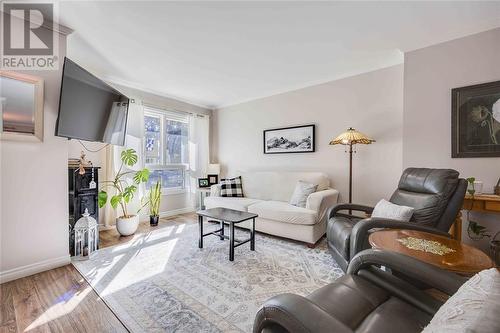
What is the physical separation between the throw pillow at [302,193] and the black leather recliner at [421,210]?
2.99 feet

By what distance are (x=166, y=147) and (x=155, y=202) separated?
1120mm

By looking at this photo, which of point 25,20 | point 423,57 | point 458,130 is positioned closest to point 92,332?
point 25,20

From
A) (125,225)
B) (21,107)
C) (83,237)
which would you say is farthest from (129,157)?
(21,107)

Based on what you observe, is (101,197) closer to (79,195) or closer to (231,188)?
(79,195)

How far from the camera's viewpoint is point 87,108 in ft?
7.80

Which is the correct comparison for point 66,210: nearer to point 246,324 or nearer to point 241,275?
point 241,275

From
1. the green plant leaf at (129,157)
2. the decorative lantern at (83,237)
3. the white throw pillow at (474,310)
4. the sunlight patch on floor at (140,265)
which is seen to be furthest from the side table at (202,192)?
the white throw pillow at (474,310)

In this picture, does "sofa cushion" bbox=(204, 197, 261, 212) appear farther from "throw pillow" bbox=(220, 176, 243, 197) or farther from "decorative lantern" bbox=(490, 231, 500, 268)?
"decorative lantern" bbox=(490, 231, 500, 268)

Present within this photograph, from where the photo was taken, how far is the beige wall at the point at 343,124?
117 inches

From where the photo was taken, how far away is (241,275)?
208 centimetres

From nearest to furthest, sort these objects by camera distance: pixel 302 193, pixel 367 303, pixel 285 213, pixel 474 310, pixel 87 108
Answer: pixel 474 310, pixel 367 303, pixel 87 108, pixel 285 213, pixel 302 193

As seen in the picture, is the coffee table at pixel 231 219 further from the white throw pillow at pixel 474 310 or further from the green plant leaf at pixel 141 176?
the white throw pillow at pixel 474 310

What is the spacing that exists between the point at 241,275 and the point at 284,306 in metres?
1.44

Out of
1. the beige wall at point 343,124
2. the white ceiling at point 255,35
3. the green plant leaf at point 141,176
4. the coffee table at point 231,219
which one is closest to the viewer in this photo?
the white ceiling at point 255,35
